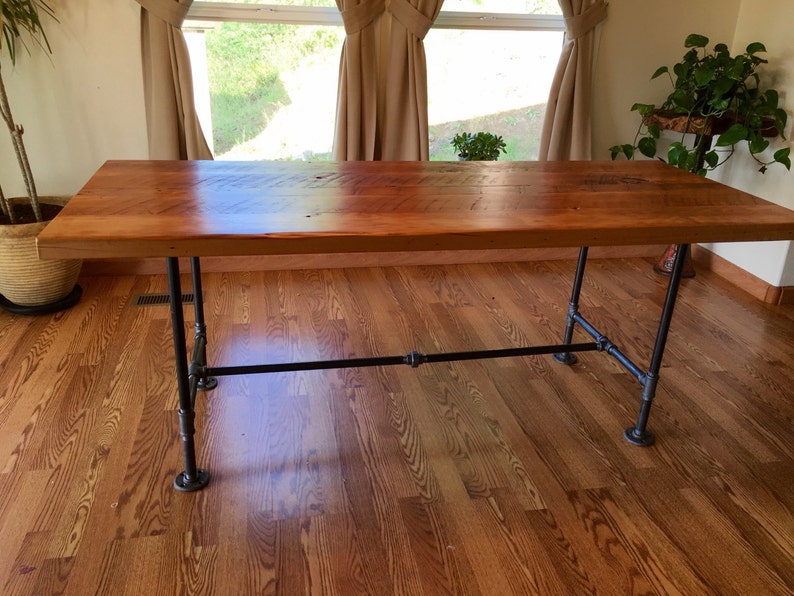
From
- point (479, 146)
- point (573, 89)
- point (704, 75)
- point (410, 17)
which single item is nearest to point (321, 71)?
point (410, 17)

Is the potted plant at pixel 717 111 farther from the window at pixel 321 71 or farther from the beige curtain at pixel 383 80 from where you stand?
the beige curtain at pixel 383 80

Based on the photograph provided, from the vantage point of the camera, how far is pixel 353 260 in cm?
341

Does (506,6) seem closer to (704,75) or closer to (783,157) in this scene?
(704,75)

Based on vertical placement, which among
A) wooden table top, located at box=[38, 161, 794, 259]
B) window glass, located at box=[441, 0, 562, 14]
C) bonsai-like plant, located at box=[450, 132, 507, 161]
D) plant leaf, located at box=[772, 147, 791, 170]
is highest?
window glass, located at box=[441, 0, 562, 14]

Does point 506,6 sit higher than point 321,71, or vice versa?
point 506,6

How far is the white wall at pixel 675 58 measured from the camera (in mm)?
3090

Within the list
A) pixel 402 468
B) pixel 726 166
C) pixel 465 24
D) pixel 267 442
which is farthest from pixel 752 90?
pixel 267 442

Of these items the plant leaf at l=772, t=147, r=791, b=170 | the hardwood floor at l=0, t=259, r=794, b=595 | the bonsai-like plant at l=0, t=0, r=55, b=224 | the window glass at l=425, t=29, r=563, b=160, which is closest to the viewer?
the hardwood floor at l=0, t=259, r=794, b=595

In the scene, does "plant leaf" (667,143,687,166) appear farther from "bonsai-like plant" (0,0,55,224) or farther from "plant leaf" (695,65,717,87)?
"bonsai-like plant" (0,0,55,224)

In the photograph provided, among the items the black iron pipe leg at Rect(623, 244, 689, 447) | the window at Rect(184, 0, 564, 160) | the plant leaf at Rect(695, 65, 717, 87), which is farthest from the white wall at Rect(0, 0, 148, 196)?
the plant leaf at Rect(695, 65, 717, 87)

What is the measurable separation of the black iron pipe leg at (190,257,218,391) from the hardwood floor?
0.05 m

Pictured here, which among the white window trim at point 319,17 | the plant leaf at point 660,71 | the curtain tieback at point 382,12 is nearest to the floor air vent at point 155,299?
the white window trim at point 319,17

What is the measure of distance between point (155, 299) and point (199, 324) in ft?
3.05

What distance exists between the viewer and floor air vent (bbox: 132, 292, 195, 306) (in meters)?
2.90
